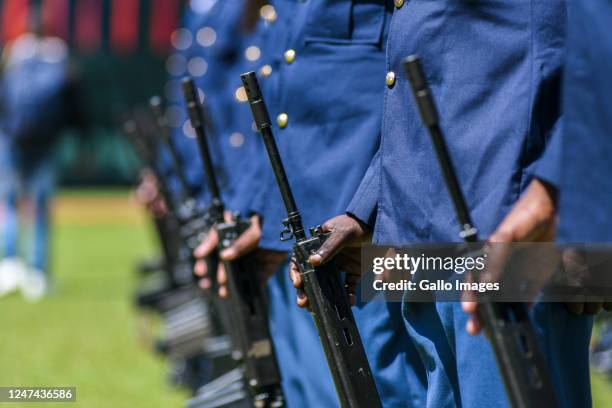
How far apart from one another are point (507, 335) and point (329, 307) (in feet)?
1.88

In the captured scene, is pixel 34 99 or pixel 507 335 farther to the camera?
pixel 34 99

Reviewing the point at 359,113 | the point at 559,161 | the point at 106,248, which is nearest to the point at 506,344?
the point at 559,161

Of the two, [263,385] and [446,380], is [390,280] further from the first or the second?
[263,385]

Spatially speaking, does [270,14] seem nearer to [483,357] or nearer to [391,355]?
[391,355]

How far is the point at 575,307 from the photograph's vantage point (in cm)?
226

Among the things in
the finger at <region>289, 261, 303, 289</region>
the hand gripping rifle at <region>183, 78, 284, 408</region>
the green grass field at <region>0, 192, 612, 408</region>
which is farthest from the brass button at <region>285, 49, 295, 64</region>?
the green grass field at <region>0, 192, 612, 408</region>

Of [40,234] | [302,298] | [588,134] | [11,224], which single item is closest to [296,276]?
[302,298]

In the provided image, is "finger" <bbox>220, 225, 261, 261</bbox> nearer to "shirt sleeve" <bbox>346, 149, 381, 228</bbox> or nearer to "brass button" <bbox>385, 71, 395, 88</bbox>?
"shirt sleeve" <bbox>346, 149, 381, 228</bbox>

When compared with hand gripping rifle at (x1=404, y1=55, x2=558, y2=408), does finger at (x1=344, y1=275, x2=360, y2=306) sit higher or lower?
higher

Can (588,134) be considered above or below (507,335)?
above

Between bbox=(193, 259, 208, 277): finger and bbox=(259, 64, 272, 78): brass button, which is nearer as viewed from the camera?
bbox=(259, 64, 272, 78): brass button

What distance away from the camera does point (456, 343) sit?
2320mm

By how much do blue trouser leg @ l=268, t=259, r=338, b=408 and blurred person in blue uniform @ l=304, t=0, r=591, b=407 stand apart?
1091 mm

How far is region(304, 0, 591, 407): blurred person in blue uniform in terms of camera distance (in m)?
2.16
